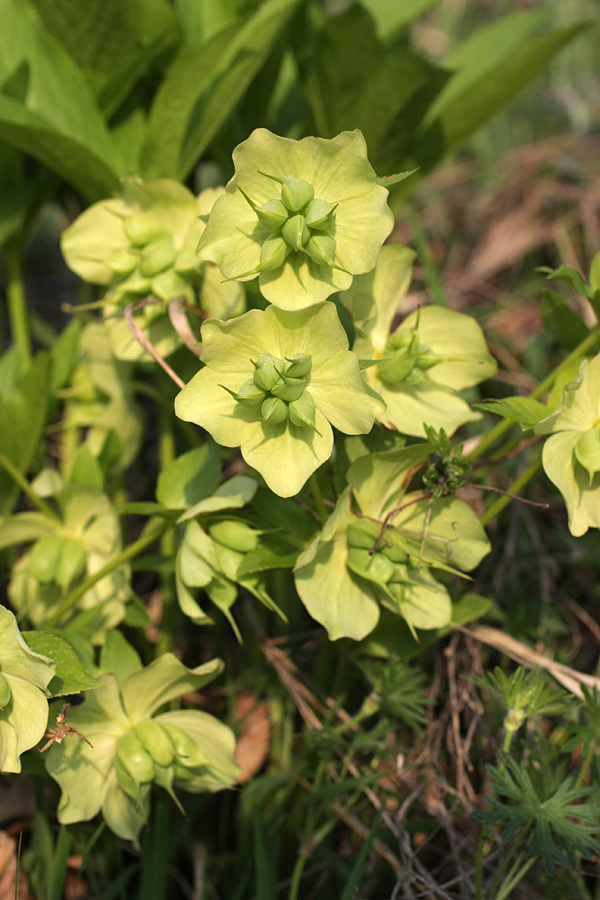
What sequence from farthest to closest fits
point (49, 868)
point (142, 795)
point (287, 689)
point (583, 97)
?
point (583, 97) < point (287, 689) < point (49, 868) < point (142, 795)

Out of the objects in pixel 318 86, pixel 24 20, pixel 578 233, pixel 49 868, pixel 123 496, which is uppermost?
pixel 24 20

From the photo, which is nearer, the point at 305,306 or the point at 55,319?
the point at 305,306

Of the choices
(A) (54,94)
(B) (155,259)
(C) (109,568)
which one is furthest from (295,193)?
(A) (54,94)

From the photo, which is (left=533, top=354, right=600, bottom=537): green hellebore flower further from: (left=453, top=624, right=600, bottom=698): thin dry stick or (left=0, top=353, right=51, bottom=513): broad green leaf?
(left=0, top=353, right=51, bottom=513): broad green leaf

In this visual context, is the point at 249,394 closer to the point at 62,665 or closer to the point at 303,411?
the point at 303,411

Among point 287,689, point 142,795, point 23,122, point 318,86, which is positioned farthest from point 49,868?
point 318,86

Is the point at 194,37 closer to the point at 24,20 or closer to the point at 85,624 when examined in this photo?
the point at 24,20

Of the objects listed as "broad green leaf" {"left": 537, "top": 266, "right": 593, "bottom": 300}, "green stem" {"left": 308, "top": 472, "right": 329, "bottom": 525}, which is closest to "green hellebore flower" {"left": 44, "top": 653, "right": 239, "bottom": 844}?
"green stem" {"left": 308, "top": 472, "right": 329, "bottom": 525}
